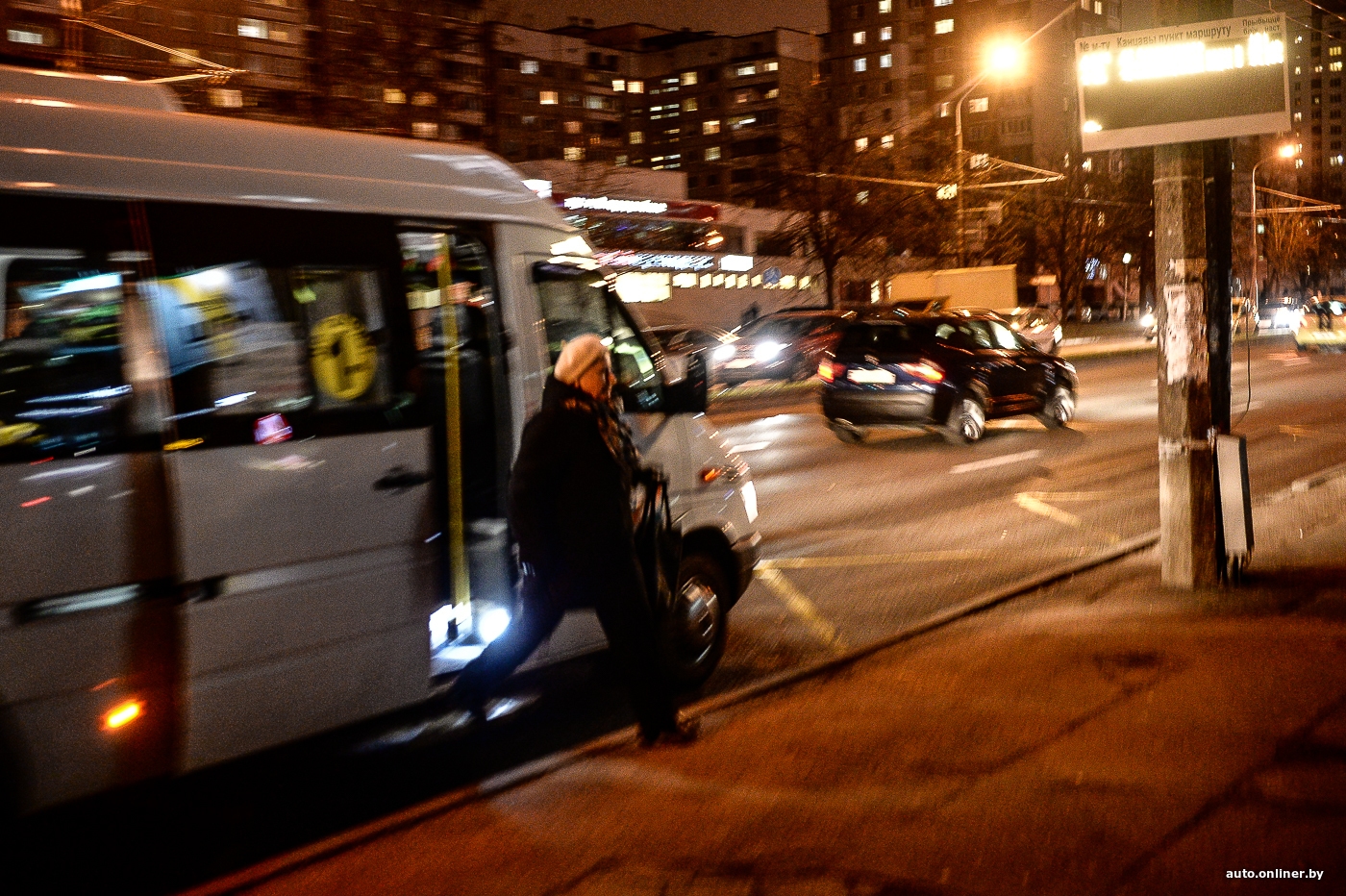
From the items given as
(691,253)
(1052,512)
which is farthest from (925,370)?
(691,253)

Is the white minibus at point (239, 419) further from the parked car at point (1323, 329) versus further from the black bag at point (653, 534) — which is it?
the parked car at point (1323, 329)

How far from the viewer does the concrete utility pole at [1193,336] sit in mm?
7848

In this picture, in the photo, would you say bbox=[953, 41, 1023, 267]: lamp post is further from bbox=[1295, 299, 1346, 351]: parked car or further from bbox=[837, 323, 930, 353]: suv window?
bbox=[837, 323, 930, 353]: suv window

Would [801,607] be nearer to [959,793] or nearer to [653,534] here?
[653,534]

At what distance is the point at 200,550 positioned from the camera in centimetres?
455

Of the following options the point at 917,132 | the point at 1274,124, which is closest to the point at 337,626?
the point at 1274,124

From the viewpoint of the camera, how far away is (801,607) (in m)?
8.38

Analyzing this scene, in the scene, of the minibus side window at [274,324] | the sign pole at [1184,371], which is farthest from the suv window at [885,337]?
the minibus side window at [274,324]

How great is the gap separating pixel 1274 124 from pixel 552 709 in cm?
541

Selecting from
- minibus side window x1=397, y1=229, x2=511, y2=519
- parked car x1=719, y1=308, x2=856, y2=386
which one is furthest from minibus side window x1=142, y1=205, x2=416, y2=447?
parked car x1=719, y1=308, x2=856, y2=386

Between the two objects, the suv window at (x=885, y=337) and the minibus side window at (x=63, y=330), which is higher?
the minibus side window at (x=63, y=330)

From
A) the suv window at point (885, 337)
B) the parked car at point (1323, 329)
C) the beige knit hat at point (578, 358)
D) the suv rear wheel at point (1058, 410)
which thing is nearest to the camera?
the beige knit hat at point (578, 358)

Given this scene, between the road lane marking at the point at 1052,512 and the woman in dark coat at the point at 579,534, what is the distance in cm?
610

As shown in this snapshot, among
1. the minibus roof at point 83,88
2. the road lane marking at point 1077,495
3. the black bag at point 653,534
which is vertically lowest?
the road lane marking at point 1077,495
